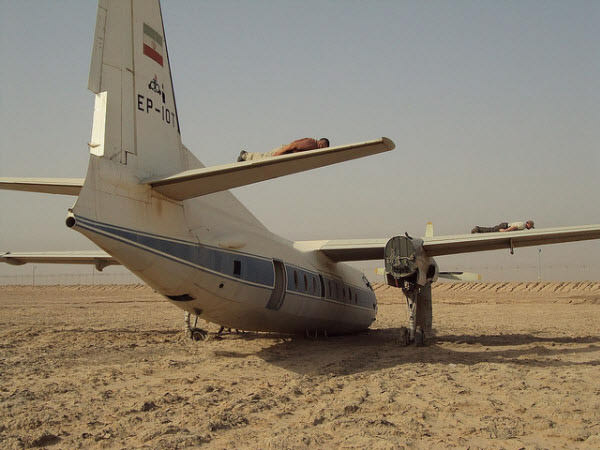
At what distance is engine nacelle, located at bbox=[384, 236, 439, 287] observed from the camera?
37.8 feet

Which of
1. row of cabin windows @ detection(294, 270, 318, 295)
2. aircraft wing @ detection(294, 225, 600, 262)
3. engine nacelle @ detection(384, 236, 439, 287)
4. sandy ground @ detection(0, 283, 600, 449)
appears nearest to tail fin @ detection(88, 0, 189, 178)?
sandy ground @ detection(0, 283, 600, 449)

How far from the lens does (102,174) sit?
682 cm

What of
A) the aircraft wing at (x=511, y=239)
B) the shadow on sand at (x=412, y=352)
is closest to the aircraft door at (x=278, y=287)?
the shadow on sand at (x=412, y=352)

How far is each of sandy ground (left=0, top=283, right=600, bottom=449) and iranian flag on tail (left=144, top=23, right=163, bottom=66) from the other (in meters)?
5.23

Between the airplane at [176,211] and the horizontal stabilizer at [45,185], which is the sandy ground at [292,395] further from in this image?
the horizontal stabilizer at [45,185]

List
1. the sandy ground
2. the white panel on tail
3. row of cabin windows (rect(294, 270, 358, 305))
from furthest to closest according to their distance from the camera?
row of cabin windows (rect(294, 270, 358, 305)), the white panel on tail, the sandy ground

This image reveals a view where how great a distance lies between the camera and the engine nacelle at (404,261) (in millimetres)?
11531

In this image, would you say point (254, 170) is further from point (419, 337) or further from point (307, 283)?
point (419, 337)

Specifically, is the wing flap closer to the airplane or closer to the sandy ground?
the airplane

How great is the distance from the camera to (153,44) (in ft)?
28.0

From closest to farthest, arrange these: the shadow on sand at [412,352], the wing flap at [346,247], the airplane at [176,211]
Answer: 1. the airplane at [176,211]
2. the shadow on sand at [412,352]
3. the wing flap at [346,247]

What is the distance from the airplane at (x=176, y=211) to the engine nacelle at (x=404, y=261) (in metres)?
0.02

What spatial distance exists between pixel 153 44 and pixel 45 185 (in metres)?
3.01

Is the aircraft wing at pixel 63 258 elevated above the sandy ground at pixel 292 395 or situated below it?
above
